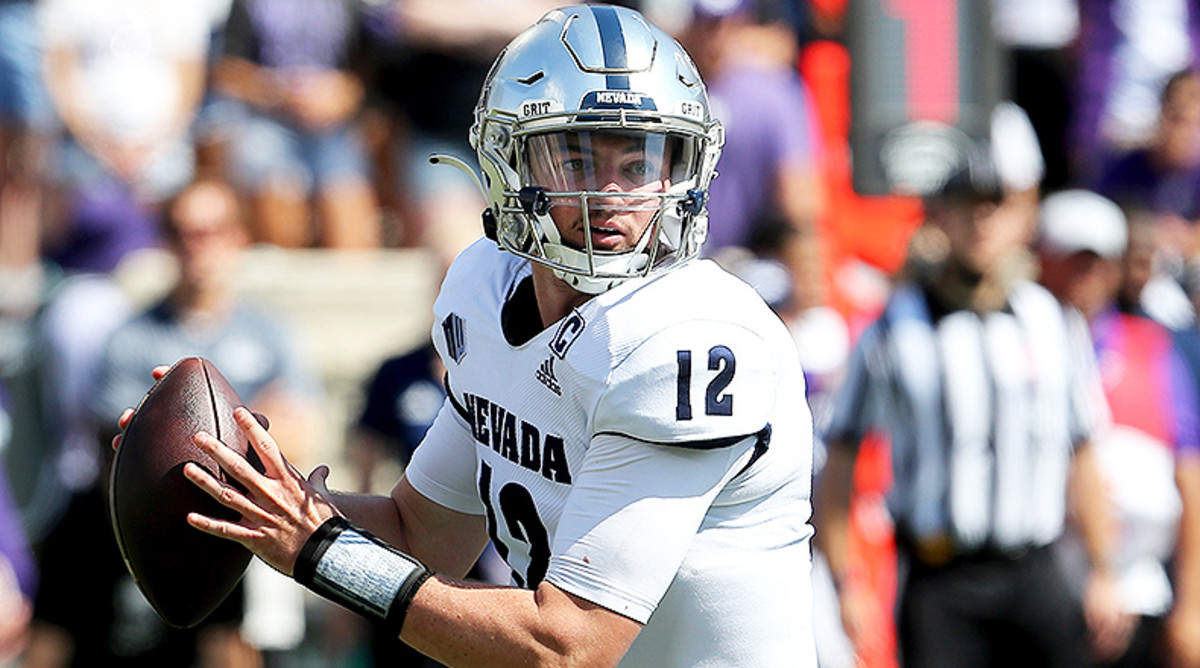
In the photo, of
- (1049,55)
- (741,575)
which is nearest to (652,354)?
(741,575)

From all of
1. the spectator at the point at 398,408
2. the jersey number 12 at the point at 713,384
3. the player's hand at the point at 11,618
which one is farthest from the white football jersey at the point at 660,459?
the player's hand at the point at 11,618

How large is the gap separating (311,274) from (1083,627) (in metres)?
2.85

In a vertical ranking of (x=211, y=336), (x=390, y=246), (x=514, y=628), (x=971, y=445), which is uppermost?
(x=514, y=628)

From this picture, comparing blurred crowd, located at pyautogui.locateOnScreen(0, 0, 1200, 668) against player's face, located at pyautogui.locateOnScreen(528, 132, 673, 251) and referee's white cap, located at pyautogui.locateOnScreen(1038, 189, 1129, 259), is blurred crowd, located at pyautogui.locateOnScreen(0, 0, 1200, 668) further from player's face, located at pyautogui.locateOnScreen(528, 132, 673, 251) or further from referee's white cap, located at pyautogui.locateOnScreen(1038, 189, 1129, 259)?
player's face, located at pyautogui.locateOnScreen(528, 132, 673, 251)

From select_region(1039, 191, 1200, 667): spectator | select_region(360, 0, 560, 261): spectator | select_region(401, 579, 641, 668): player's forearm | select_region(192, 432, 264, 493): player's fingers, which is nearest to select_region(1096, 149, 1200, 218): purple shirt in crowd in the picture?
select_region(1039, 191, 1200, 667): spectator

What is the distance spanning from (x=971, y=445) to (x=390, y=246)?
240 cm

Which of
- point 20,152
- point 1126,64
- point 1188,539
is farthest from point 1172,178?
point 20,152

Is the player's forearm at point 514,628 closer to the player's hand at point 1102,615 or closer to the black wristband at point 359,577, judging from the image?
the black wristband at point 359,577

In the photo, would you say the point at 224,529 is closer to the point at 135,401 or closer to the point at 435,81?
the point at 135,401

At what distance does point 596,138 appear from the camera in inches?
104

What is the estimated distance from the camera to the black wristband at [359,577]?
250cm

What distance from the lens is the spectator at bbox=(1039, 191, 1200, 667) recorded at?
5.65 metres

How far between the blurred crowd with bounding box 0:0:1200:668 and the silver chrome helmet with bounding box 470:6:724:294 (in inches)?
89.8

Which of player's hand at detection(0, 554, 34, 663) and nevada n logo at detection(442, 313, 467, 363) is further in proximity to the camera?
player's hand at detection(0, 554, 34, 663)
